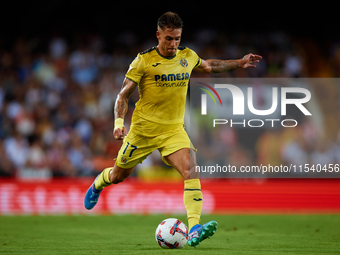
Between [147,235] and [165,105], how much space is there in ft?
7.99

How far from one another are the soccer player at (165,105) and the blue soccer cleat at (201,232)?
0.62 feet

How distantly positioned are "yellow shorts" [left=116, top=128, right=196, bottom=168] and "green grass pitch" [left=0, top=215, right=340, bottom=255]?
1.13 m

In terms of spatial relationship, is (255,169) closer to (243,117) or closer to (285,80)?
(243,117)

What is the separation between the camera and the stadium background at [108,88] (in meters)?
13.5

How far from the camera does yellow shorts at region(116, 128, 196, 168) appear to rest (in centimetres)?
718

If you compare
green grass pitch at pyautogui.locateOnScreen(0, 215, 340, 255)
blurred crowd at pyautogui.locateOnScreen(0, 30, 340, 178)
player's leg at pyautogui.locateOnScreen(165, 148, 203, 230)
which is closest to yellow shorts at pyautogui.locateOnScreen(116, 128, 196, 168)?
player's leg at pyautogui.locateOnScreen(165, 148, 203, 230)

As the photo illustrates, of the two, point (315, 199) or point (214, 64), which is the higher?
point (214, 64)

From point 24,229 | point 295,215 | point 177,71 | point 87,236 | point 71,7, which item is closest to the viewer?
point 177,71

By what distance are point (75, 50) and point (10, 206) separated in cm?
630

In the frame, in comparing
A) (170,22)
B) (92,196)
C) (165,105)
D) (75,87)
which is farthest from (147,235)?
(75,87)

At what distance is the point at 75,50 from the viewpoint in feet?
59.1

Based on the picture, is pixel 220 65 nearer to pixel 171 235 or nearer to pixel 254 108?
pixel 171 235

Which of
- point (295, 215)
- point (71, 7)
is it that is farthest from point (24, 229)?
point (71, 7)

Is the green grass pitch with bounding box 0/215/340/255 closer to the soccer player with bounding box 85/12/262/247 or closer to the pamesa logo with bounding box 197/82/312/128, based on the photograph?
the soccer player with bounding box 85/12/262/247
